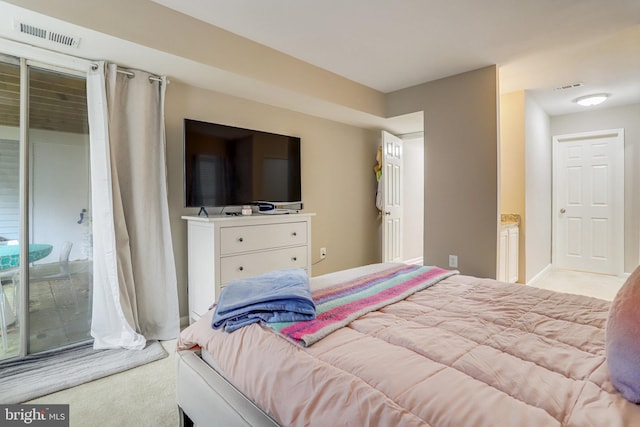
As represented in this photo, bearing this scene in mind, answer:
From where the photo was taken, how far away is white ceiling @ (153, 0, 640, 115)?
7.41 feet

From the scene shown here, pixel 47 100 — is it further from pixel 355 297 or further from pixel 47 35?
pixel 355 297

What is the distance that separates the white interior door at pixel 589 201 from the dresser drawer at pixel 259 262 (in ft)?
14.2

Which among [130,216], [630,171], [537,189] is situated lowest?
[130,216]

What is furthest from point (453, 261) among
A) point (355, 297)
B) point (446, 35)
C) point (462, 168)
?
point (355, 297)

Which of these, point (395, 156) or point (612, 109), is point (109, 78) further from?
point (612, 109)

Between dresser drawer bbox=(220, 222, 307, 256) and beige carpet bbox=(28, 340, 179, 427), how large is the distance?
0.96 metres

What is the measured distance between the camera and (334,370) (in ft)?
3.13

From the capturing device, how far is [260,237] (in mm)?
2857

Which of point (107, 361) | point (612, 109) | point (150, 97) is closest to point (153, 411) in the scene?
point (107, 361)

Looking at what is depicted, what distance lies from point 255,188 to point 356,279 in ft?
5.45

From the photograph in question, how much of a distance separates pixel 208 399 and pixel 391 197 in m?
3.82

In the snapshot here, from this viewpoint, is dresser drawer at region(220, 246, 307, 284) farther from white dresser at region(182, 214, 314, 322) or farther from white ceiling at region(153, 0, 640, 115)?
white ceiling at region(153, 0, 640, 115)

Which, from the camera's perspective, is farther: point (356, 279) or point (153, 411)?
point (356, 279)

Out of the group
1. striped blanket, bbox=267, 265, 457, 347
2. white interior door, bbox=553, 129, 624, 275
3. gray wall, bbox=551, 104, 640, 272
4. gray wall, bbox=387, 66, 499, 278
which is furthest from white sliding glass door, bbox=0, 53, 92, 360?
gray wall, bbox=551, 104, 640, 272
